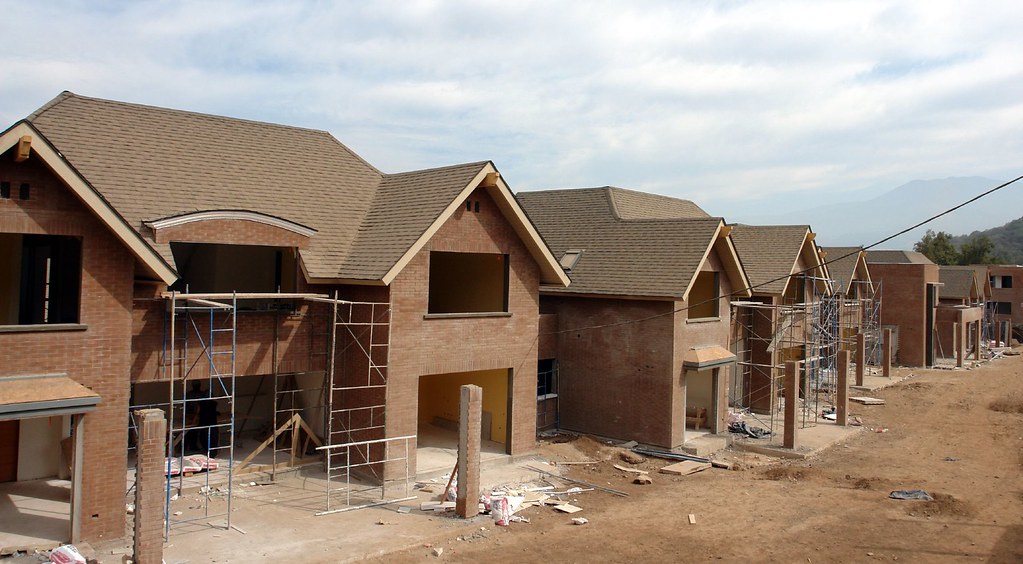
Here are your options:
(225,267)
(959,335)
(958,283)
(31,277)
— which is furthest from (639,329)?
(958,283)

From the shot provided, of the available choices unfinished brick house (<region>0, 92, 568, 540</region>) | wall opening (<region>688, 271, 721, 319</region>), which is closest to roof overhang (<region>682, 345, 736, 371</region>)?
wall opening (<region>688, 271, 721, 319</region>)

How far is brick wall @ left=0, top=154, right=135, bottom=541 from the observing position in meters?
12.1

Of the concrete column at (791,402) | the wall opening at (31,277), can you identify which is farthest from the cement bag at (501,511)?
the concrete column at (791,402)

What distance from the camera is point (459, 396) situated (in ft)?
71.6

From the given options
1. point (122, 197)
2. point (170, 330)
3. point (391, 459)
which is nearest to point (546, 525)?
point (391, 459)

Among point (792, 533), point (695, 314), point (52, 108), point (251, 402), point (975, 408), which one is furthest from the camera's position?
point (975, 408)

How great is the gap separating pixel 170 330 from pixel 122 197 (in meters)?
3.22

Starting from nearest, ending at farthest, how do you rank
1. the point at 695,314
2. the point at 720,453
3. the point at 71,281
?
the point at 71,281, the point at 720,453, the point at 695,314

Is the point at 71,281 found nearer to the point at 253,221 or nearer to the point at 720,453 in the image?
the point at 253,221

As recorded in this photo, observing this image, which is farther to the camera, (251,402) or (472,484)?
(251,402)

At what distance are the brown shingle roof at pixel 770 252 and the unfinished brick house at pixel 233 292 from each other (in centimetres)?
1207

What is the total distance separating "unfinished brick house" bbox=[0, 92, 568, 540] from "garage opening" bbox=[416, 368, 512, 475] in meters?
0.13

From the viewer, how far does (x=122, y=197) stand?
1578 centimetres

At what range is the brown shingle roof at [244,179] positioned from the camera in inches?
646
